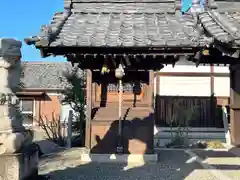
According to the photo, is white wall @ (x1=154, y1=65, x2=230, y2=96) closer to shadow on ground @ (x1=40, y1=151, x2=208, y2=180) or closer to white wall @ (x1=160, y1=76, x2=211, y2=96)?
white wall @ (x1=160, y1=76, x2=211, y2=96)

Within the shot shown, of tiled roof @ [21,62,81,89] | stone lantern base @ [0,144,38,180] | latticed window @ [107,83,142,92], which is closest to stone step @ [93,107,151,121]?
latticed window @ [107,83,142,92]

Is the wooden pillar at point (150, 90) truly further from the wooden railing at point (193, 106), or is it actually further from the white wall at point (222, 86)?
the white wall at point (222, 86)

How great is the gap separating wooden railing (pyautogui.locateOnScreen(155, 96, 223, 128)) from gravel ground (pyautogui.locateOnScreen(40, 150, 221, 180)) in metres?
5.85

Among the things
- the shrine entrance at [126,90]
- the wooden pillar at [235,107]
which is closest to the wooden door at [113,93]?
the shrine entrance at [126,90]

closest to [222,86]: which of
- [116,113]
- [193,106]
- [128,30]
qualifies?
[193,106]

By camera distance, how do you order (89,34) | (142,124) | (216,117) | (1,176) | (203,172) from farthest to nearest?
(216,117) < (142,124) < (203,172) < (89,34) < (1,176)

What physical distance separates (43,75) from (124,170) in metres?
18.7

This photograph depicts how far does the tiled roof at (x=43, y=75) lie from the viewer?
74.4 ft

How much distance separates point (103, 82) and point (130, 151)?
2.20 m

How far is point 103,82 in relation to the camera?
29.5 feet

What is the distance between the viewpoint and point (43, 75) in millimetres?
24672

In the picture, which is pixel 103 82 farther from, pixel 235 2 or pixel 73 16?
pixel 235 2

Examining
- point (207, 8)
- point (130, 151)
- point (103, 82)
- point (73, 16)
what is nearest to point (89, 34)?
point (73, 16)

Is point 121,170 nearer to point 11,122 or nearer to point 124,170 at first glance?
point 124,170
